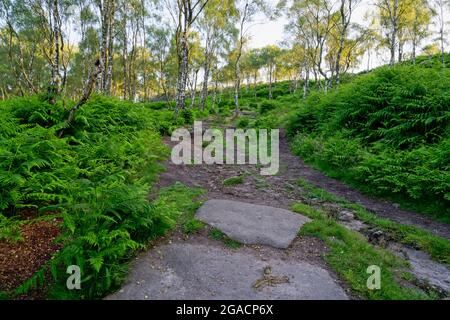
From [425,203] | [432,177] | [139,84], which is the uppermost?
[139,84]

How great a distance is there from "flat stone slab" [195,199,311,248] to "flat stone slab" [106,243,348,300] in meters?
0.61

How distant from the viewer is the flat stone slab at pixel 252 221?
509 cm

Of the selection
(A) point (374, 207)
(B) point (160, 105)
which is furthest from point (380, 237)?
(B) point (160, 105)

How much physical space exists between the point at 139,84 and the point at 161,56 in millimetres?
16555

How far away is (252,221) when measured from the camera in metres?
5.72

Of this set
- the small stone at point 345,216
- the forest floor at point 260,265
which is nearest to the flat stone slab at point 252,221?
the forest floor at point 260,265

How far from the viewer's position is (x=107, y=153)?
23.9 feet

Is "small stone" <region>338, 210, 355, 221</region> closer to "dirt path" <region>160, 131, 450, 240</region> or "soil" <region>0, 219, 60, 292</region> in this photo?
"dirt path" <region>160, 131, 450, 240</region>

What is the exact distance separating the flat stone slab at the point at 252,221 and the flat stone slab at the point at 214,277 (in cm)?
61

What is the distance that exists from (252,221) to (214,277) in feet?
6.90

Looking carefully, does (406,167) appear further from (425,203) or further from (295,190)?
(295,190)

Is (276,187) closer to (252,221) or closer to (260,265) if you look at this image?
(252,221)

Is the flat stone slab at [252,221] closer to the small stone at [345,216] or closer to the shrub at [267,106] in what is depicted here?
the small stone at [345,216]

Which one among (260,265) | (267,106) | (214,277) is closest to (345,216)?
(260,265)
